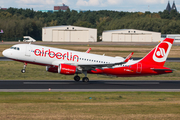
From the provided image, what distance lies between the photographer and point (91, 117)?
19.2 m

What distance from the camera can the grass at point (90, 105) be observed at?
19.5m

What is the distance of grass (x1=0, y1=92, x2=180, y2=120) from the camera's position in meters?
19.5

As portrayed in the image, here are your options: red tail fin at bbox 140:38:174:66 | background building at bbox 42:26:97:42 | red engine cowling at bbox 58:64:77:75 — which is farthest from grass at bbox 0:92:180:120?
background building at bbox 42:26:97:42

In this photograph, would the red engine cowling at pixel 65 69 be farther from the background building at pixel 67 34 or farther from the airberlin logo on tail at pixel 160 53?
the background building at pixel 67 34

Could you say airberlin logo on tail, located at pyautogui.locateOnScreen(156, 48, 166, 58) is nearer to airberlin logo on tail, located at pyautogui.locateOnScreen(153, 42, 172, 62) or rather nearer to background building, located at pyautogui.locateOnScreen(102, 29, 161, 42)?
airberlin logo on tail, located at pyautogui.locateOnScreen(153, 42, 172, 62)

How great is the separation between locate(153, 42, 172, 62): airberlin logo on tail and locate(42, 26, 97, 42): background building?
415 ft

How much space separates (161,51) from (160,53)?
12.8 inches

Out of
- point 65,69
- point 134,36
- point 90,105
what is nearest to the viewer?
point 90,105

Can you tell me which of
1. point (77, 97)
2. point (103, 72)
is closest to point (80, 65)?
point (103, 72)

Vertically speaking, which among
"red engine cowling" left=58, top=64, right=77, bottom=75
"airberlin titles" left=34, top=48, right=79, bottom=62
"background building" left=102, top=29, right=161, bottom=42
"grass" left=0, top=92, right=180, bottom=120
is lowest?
"grass" left=0, top=92, right=180, bottom=120

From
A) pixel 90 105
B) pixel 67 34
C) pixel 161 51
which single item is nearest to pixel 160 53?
pixel 161 51

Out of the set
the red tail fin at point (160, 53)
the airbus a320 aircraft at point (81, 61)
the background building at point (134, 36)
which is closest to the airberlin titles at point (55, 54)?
the airbus a320 aircraft at point (81, 61)

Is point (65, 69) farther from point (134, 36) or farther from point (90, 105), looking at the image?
point (134, 36)

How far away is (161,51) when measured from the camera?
38188 mm
